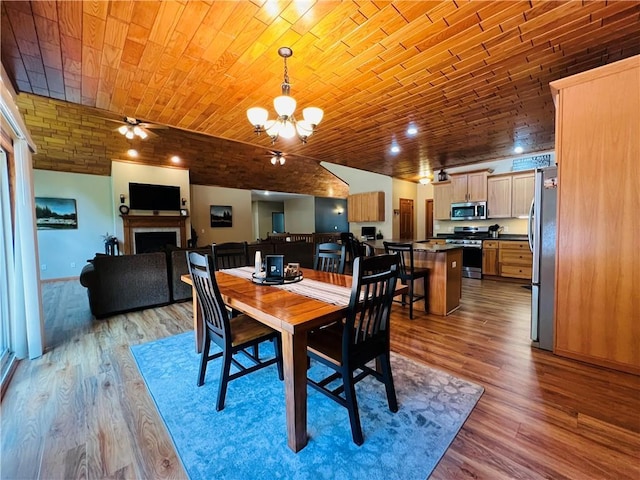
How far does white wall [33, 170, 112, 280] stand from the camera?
20.0ft

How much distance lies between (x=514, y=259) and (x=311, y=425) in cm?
531

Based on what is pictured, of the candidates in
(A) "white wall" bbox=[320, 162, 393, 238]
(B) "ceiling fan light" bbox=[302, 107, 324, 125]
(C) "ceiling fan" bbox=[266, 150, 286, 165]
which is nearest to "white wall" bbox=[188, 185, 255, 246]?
(C) "ceiling fan" bbox=[266, 150, 286, 165]

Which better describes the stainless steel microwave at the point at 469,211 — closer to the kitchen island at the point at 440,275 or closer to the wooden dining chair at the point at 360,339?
the kitchen island at the point at 440,275

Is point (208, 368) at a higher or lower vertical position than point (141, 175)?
lower

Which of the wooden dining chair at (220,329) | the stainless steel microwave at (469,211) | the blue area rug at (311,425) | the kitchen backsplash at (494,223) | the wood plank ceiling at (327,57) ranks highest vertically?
the wood plank ceiling at (327,57)

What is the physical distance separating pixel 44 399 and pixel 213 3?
116 inches

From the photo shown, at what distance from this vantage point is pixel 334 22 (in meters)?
1.88

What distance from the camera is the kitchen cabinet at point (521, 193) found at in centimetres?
538

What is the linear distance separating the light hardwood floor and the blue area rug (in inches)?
3.7

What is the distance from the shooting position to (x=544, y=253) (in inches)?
100

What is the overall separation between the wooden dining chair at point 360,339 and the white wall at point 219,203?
775 cm

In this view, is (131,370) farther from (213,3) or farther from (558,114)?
(558,114)

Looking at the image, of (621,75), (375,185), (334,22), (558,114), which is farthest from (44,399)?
(375,185)

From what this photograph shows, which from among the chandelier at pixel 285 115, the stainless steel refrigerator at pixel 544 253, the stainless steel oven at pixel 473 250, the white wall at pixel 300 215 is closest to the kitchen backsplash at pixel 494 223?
the stainless steel oven at pixel 473 250
